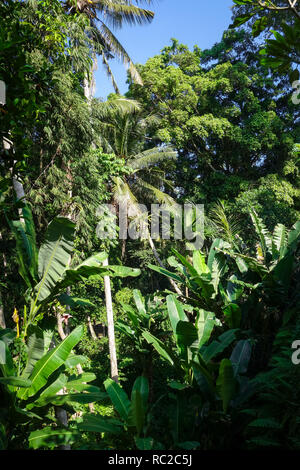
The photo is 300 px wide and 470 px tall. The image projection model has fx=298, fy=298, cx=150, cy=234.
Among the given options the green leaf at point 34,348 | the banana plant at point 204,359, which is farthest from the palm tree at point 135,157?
the green leaf at point 34,348

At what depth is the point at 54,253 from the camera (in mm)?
3727

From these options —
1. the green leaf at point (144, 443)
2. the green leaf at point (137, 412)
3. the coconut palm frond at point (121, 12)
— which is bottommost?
the green leaf at point (144, 443)

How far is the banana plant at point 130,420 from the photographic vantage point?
3.05 m

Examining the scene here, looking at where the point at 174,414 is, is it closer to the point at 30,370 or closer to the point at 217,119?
the point at 30,370

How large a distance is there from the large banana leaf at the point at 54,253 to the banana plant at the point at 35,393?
57cm

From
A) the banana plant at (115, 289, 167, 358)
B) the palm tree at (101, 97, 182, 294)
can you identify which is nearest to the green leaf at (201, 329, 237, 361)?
the banana plant at (115, 289, 167, 358)

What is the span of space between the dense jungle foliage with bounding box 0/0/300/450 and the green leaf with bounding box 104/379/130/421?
0.09 feet

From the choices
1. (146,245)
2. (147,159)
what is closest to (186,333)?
(147,159)

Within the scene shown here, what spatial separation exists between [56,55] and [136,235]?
7061 millimetres

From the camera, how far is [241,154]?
1265 cm

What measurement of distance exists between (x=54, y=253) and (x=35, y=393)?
1.58 m

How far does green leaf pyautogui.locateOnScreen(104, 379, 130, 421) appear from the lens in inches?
145

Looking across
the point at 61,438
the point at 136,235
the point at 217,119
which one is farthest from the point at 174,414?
the point at 217,119

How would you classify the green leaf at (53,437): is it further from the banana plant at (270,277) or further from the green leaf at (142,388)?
the banana plant at (270,277)
